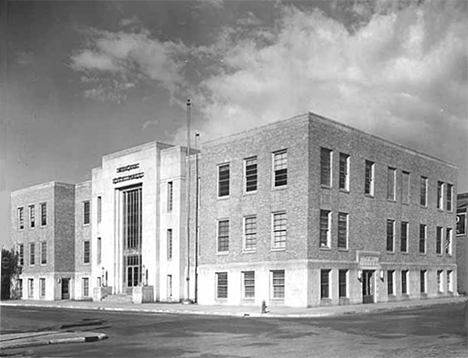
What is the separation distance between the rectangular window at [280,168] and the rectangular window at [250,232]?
252 cm

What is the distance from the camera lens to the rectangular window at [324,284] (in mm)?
31750

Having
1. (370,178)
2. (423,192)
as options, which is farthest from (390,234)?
(423,192)

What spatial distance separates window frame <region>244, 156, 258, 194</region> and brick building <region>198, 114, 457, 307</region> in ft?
0.18

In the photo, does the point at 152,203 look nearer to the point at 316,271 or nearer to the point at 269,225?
the point at 269,225

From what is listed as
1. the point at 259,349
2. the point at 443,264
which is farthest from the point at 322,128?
the point at 259,349

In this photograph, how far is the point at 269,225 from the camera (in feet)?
108

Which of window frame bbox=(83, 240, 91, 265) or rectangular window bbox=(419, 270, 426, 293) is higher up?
window frame bbox=(83, 240, 91, 265)

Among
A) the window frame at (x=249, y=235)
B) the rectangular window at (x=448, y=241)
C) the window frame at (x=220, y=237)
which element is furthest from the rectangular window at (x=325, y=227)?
the rectangular window at (x=448, y=241)

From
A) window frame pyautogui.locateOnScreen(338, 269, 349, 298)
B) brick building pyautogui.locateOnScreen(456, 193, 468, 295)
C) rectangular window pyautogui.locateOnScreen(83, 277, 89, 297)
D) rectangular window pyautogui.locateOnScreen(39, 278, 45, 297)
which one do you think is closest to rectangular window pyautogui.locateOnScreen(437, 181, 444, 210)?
brick building pyautogui.locateOnScreen(456, 193, 468, 295)

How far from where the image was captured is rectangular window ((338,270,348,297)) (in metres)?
33.0

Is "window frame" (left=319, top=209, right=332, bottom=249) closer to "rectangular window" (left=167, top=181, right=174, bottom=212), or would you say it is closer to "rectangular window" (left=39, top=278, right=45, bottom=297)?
"rectangular window" (left=167, top=181, right=174, bottom=212)

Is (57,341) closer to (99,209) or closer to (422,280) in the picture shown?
(99,209)

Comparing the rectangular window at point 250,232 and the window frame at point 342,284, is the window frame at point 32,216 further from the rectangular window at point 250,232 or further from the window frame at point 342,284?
the window frame at point 342,284

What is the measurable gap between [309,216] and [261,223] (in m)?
3.21
